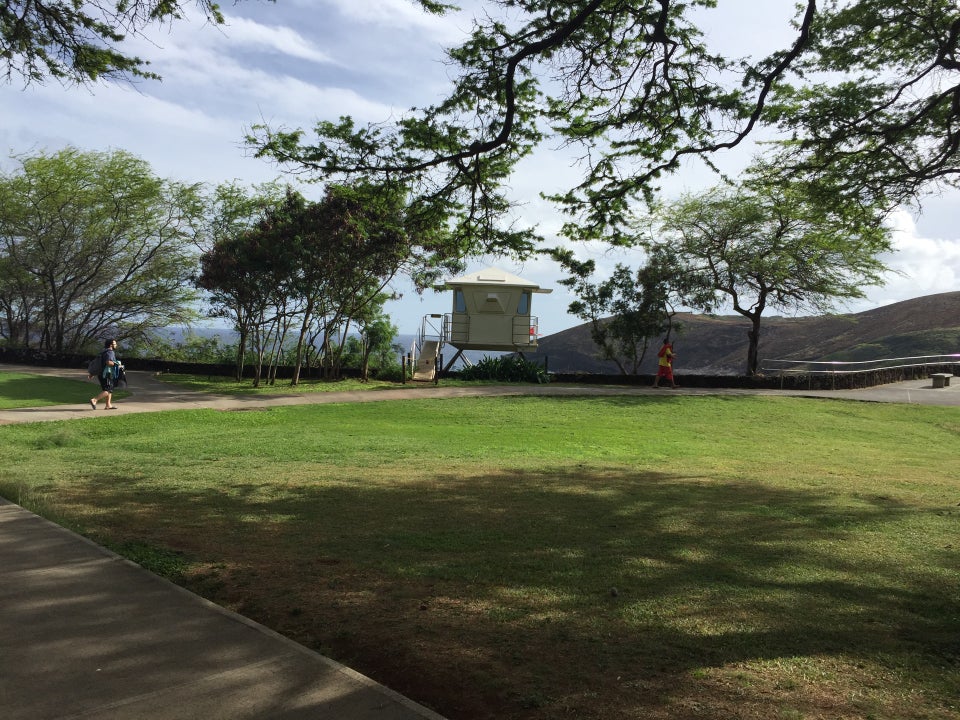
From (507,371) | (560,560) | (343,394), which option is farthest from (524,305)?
(560,560)

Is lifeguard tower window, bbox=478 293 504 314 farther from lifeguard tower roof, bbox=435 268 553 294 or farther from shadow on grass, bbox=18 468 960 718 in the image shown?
shadow on grass, bbox=18 468 960 718

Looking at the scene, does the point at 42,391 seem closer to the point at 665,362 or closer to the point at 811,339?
the point at 665,362

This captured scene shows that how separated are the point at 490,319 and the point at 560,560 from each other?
77.1ft

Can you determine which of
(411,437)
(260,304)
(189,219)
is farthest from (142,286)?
(411,437)

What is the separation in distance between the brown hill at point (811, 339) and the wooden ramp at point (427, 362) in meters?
25.9

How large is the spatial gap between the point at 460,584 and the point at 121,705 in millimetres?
2151

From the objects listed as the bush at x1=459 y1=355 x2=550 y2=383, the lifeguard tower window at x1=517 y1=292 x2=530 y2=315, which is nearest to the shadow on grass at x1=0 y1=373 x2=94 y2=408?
the bush at x1=459 y1=355 x2=550 y2=383

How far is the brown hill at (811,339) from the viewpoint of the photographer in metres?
57.0

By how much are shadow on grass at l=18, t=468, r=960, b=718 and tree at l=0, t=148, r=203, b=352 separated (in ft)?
75.6

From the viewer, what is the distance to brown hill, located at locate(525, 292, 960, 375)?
5697 centimetres

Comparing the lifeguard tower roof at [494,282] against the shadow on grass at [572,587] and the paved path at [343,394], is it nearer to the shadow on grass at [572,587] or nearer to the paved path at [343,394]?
the paved path at [343,394]

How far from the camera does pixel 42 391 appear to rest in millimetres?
17984

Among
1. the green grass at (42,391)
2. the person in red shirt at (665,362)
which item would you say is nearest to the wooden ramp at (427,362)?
the person in red shirt at (665,362)

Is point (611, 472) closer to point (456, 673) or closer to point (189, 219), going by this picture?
point (456, 673)
